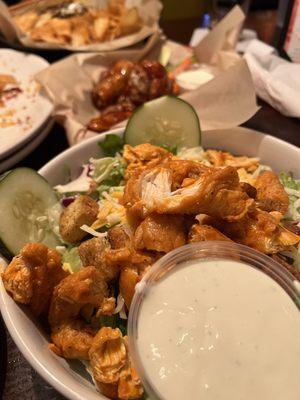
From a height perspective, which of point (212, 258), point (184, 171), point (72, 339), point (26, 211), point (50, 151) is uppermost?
point (184, 171)

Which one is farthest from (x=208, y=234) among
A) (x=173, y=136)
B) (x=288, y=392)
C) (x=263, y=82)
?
(x=263, y=82)

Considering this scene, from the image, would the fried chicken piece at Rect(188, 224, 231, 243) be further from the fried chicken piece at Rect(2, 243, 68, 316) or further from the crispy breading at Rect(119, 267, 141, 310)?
the fried chicken piece at Rect(2, 243, 68, 316)

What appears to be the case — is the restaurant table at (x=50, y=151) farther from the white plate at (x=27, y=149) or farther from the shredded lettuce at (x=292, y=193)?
the shredded lettuce at (x=292, y=193)

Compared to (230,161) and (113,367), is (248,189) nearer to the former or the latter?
(230,161)

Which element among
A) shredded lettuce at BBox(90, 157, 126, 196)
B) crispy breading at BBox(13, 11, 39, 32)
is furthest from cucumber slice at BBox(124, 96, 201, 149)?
crispy breading at BBox(13, 11, 39, 32)

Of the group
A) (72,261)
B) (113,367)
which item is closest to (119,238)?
(72,261)

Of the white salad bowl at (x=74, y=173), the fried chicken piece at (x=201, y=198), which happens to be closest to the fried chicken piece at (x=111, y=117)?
the white salad bowl at (x=74, y=173)

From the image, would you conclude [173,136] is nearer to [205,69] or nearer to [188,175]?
[188,175]
